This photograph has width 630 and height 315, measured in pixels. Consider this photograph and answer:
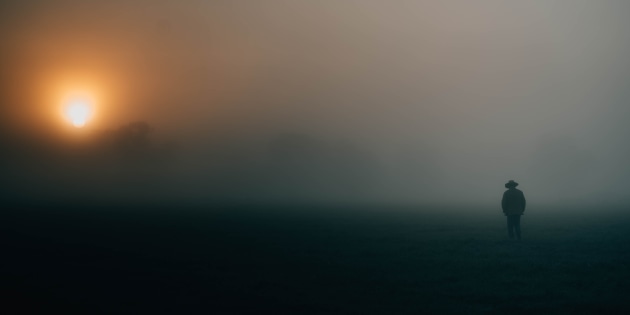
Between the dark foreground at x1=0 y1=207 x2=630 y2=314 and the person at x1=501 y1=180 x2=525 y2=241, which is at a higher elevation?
the person at x1=501 y1=180 x2=525 y2=241

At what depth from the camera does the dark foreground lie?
11.6 m

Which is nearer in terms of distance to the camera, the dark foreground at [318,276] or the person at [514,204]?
the dark foreground at [318,276]

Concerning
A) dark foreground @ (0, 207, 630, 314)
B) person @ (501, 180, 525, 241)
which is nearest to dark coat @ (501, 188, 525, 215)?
person @ (501, 180, 525, 241)

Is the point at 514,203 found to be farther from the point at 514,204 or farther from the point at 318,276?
the point at 318,276

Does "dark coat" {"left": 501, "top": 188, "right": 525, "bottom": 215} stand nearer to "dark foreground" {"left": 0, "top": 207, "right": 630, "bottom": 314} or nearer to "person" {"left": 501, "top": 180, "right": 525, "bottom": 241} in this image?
"person" {"left": 501, "top": 180, "right": 525, "bottom": 241}

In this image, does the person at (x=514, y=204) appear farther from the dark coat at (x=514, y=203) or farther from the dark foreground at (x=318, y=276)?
the dark foreground at (x=318, y=276)

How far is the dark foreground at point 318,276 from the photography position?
38.0 feet

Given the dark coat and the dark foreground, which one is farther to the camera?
the dark coat

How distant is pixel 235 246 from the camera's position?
2286 cm

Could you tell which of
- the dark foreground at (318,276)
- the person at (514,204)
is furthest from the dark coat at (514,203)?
the dark foreground at (318,276)

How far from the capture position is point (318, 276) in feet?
49.8

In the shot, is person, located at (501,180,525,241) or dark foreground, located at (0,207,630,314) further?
person, located at (501,180,525,241)

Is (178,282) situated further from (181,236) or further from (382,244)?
(181,236)

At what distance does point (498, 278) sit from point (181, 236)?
17.2 metres
